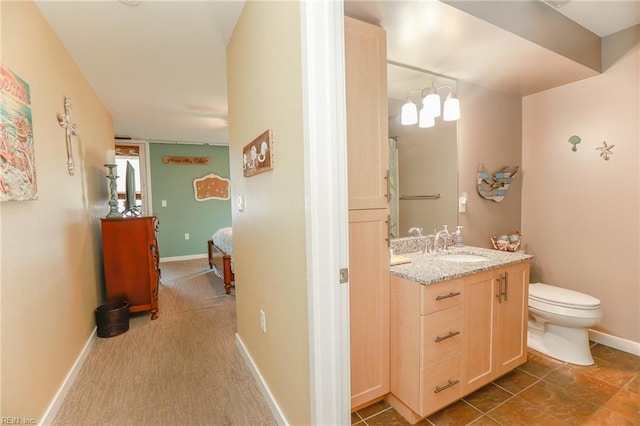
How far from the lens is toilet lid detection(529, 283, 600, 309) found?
78.4 inches

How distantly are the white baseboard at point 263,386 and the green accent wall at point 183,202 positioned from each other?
4.02 meters

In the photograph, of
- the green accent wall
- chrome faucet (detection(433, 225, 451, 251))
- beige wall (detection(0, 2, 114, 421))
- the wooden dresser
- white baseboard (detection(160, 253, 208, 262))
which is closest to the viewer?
beige wall (detection(0, 2, 114, 421))

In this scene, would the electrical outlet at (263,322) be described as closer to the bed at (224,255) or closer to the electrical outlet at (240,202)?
the electrical outlet at (240,202)

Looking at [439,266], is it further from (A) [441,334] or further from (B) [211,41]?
(B) [211,41]

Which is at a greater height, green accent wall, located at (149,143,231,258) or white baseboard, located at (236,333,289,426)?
green accent wall, located at (149,143,231,258)

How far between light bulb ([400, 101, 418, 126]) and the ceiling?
30 cm

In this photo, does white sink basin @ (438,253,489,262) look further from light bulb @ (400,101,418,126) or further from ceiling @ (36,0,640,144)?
ceiling @ (36,0,640,144)

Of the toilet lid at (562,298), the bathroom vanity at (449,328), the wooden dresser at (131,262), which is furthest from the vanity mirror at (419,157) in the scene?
the wooden dresser at (131,262)

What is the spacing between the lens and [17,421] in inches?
50.7

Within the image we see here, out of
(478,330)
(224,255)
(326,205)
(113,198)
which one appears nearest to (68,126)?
(113,198)

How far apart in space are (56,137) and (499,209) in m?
3.55

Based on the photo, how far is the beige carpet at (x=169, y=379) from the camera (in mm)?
1601

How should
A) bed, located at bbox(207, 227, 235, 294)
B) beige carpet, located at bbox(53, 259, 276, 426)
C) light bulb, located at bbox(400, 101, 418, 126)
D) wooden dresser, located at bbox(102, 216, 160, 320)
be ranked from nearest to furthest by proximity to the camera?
beige carpet, located at bbox(53, 259, 276, 426), light bulb, located at bbox(400, 101, 418, 126), wooden dresser, located at bbox(102, 216, 160, 320), bed, located at bbox(207, 227, 235, 294)

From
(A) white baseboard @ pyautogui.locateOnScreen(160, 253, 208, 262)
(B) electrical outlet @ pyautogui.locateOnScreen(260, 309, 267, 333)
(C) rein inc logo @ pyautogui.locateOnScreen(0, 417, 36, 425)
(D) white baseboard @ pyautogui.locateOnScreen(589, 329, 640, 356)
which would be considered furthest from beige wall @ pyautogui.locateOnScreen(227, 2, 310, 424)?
(A) white baseboard @ pyautogui.locateOnScreen(160, 253, 208, 262)
